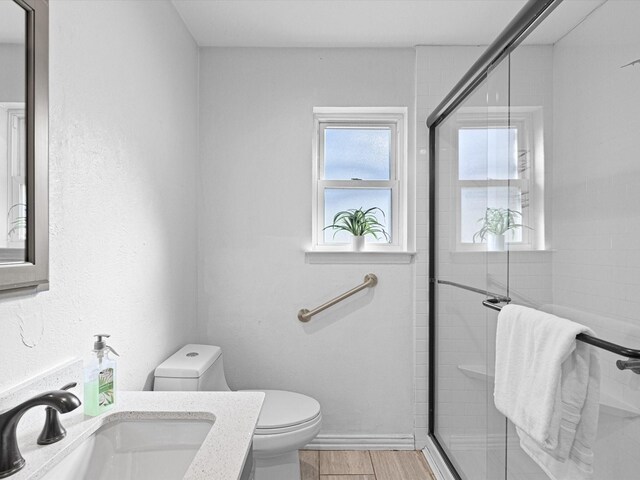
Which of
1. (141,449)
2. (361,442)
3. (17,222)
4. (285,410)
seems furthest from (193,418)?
(361,442)

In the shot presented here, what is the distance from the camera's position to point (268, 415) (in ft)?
6.59

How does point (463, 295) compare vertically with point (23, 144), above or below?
below

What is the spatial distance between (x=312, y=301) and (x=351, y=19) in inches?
58.4

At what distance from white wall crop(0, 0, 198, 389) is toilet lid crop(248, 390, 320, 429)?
52 centimetres

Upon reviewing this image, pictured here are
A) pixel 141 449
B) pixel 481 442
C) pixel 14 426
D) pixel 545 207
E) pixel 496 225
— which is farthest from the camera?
pixel 481 442

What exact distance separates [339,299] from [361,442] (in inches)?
32.1

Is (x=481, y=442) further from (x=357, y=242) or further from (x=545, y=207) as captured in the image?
(x=357, y=242)

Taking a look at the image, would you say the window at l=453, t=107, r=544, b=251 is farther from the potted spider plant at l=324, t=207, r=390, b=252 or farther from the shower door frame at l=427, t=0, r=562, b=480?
the potted spider plant at l=324, t=207, r=390, b=252

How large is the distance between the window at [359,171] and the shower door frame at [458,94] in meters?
0.21

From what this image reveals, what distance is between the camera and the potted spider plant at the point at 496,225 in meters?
1.49

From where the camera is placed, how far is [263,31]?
93.7 inches

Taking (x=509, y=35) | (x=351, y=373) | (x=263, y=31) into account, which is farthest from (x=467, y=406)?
(x=263, y=31)

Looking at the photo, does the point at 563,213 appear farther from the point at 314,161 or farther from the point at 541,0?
the point at 314,161

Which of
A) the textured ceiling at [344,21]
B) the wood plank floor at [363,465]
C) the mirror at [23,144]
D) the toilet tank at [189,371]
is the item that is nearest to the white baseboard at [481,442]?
the wood plank floor at [363,465]
